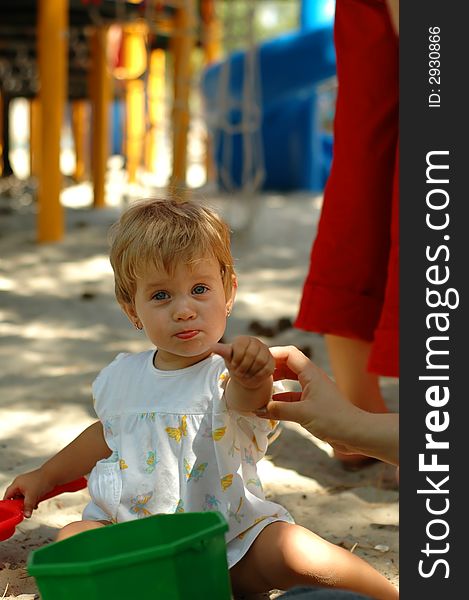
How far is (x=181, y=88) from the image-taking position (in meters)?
5.73

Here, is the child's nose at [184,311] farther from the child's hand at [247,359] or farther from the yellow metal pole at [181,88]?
the yellow metal pole at [181,88]

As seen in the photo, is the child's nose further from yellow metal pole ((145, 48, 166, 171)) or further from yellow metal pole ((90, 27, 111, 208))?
yellow metal pole ((145, 48, 166, 171))

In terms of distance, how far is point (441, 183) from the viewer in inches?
44.3

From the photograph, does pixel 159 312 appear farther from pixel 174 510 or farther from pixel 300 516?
pixel 300 516

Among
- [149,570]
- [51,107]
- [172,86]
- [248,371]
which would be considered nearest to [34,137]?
[172,86]

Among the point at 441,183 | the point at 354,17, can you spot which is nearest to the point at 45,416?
the point at 354,17

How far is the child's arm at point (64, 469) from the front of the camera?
1.64 m

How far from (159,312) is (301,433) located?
36.9 inches

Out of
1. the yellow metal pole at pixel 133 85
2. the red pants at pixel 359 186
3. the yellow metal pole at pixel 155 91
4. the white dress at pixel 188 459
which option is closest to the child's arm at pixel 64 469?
the white dress at pixel 188 459

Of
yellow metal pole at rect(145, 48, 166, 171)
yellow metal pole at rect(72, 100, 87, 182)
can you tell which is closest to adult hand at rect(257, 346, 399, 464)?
yellow metal pole at rect(72, 100, 87, 182)

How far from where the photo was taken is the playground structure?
471cm

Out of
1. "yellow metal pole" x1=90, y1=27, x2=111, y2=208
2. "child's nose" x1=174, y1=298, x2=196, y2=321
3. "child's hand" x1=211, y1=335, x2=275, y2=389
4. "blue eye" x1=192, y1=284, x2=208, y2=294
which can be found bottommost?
"child's hand" x1=211, y1=335, x2=275, y2=389

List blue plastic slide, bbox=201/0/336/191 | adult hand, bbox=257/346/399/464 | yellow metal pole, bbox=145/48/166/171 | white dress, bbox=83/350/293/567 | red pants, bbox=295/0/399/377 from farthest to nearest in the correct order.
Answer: yellow metal pole, bbox=145/48/166/171 → blue plastic slide, bbox=201/0/336/191 → red pants, bbox=295/0/399/377 → white dress, bbox=83/350/293/567 → adult hand, bbox=257/346/399/464

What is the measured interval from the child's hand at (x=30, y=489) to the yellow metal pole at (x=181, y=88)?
414 cm
